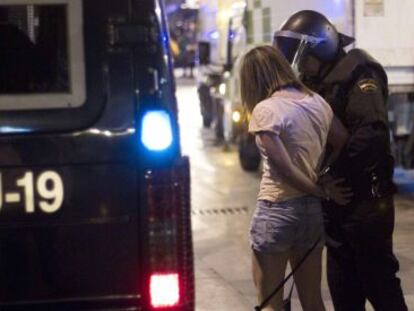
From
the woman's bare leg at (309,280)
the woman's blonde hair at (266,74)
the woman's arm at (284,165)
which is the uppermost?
the woman's blonde hair at (266,74)

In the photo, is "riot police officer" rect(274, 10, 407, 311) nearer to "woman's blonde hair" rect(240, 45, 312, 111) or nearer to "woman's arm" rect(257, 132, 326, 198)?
"woman's blonde hair" rect(240, 45, 312, 111)

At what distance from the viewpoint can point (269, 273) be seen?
13.6 ft

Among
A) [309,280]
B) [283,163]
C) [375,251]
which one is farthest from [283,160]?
[375,251]

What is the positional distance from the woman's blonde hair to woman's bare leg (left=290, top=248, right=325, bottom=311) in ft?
2.47

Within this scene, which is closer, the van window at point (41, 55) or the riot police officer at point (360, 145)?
the van window at point (41, 55)

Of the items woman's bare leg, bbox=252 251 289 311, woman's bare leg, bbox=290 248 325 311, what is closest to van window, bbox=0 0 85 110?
woman's bare leg, bbox=252 251 289 311

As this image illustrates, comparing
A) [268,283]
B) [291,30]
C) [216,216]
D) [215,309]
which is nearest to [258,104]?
[291,30]

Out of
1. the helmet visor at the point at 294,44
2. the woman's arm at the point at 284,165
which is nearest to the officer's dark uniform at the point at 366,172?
the helmet visor at the point at 294,44

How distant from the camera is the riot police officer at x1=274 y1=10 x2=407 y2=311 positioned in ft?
14.1

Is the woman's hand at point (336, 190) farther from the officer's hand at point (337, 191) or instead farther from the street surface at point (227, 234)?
the street surface at point (227, 234)

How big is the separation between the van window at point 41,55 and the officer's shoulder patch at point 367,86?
1.91 m

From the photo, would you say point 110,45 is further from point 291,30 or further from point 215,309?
point 215,309

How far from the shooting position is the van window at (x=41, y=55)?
278cm

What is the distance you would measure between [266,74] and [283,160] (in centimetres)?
41
